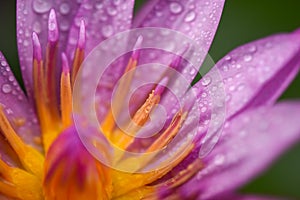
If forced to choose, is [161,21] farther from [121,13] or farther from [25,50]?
[25,50]

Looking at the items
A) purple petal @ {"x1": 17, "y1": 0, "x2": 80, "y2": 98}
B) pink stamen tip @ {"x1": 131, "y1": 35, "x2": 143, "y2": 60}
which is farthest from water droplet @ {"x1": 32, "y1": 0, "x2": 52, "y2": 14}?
pink stamen tip @ {"x1": 131, "y1": 35, "x2": 143, "y2": 60}

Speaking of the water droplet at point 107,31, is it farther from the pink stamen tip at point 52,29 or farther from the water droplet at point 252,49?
the water droplet at point 252,49

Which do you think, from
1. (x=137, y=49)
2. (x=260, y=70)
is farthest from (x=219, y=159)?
(x=137, y=49)

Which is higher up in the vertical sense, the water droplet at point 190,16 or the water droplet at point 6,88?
the water droplet at point 190,16

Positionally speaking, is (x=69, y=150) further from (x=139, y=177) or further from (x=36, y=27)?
(x=36, y=27)

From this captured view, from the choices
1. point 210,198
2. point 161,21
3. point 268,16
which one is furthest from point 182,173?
point 268,16

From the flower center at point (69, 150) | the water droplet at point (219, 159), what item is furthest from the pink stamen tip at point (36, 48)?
the water droplet at point (219, 159)
